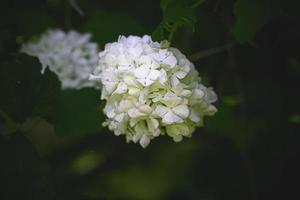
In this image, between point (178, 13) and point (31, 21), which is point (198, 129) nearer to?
point (31, 21)

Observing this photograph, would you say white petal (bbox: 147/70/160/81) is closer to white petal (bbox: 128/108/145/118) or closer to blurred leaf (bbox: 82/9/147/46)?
white petal (bbox: 128/108/145/118)

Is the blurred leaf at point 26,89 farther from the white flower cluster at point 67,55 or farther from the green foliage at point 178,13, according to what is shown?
the green foliage at point 178,13

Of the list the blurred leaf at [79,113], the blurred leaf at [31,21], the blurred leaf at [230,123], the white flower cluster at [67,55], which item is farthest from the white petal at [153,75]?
the blurred leaf at [31,21]

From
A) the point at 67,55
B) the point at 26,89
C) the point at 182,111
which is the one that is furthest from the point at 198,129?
the point at 182,111

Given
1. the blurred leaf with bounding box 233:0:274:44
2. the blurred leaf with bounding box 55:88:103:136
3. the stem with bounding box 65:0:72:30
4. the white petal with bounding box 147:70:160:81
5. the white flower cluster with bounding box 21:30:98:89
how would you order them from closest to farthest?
1. the white petal with bounding box 147:70:160:81
2. the blurred leaf with bounding box 233:0:274:44
3. the blurred leaf with bounding box 55:88:103:136
4. the white flower cluster with bounding box 21:30:98:89
5. the stem with bounding box 65:0:72:30

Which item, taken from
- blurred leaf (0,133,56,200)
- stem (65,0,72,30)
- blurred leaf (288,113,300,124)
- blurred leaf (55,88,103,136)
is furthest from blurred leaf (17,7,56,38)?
blurred leaf (288,113,300,124)
